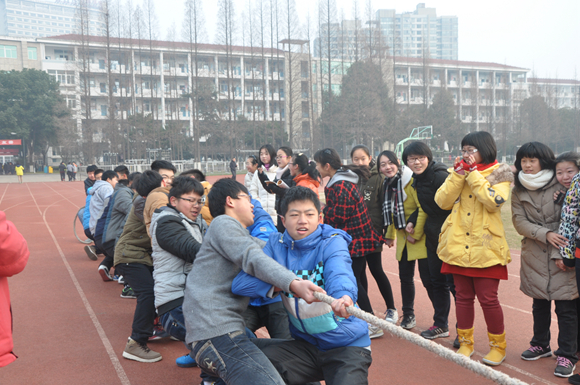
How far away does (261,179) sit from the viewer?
714 cm

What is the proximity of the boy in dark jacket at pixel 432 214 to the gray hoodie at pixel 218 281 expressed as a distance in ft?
7.27

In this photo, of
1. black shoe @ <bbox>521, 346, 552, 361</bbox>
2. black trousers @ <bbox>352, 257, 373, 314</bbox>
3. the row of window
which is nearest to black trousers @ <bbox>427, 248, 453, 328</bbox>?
black trousers @ <bbox>352, 257, 373, 314</bbox>

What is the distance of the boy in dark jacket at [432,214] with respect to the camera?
13.6 feet

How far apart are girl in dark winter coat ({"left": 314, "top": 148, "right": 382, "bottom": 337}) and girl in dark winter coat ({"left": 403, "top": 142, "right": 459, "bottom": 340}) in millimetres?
506

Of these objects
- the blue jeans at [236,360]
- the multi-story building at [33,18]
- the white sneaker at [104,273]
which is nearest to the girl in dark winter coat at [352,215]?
the blue jeans at [236,360]

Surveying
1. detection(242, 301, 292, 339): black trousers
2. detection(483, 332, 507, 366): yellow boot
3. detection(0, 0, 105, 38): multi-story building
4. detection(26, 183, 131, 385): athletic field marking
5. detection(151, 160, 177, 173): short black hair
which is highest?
detection(0, 0, 105, 38): multi-story building

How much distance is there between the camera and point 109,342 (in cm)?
448

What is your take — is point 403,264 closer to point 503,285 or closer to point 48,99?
point 503,285

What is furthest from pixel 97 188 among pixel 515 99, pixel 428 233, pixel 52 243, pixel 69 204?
pixel 515 99

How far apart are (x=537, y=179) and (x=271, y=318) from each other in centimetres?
230

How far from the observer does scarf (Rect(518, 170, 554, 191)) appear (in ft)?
11.8

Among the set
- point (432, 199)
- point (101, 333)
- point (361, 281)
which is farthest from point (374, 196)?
point (101, 333)

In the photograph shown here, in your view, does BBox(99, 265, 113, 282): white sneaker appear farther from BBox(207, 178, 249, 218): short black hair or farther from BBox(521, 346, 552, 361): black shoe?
BBox(521, 346, 552, 361): black shoe

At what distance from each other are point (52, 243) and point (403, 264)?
8564mm
